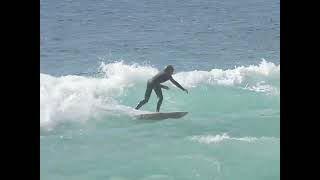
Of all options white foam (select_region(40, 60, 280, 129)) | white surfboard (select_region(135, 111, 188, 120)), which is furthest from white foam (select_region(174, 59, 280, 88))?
white surfboard (select_region(135, 111, 188, 120))

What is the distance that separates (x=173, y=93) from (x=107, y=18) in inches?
317

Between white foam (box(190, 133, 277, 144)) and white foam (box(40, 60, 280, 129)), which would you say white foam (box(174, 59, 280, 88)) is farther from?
white foam (box(190, 133, 277, 144))

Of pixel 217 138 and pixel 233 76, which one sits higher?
pixel 217 138

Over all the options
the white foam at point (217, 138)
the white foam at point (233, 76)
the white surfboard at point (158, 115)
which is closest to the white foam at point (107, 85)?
the white foam at point (233, 76)

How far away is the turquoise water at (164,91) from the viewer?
8.09 m

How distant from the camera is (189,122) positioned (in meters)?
10.1

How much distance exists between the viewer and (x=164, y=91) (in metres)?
13.2

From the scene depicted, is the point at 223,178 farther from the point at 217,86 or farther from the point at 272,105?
the point at 217,86

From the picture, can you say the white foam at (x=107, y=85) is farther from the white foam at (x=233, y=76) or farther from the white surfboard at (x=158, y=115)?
the white surfboard at (x=158, y=115)

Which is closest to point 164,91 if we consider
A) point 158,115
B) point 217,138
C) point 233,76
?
point 233,76

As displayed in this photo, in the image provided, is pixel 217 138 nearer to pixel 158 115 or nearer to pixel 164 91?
pixel 158 115

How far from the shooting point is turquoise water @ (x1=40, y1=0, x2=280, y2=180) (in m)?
8.09
